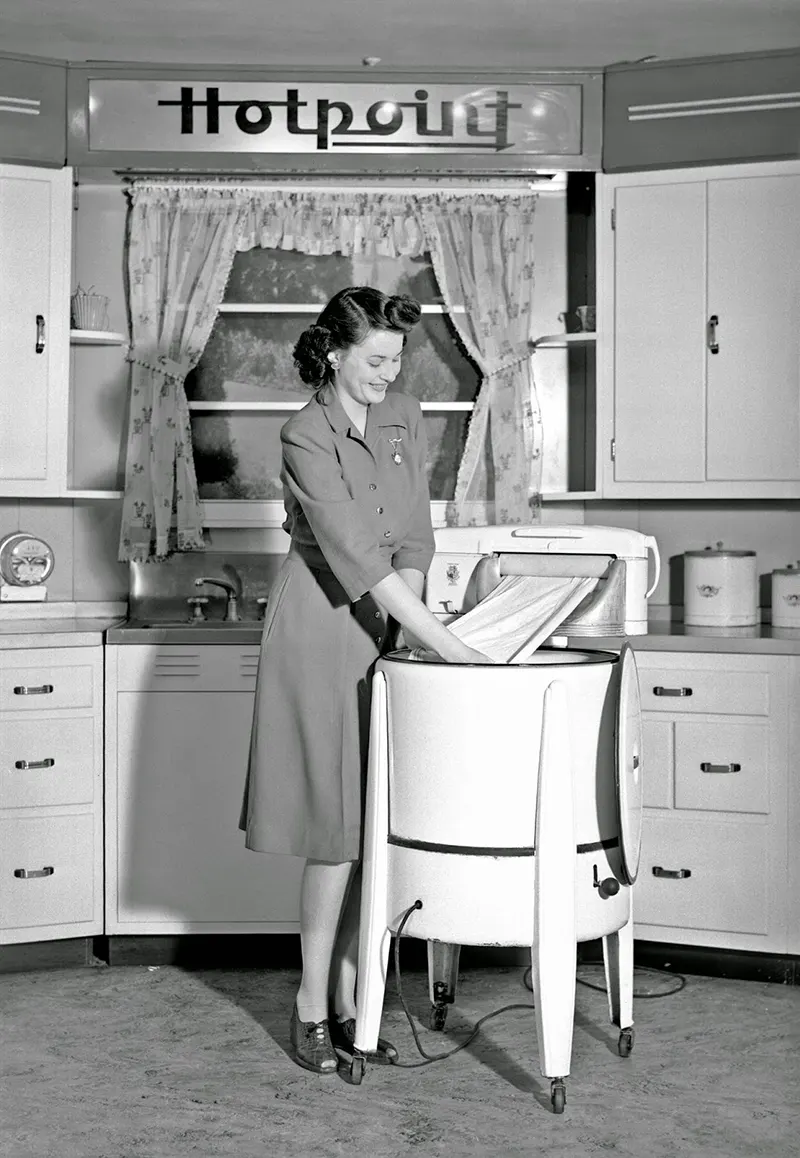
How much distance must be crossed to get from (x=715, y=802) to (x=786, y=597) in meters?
0.71

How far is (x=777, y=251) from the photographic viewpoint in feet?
12.7

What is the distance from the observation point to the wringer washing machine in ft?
8.10

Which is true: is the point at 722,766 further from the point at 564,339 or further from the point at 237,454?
the point at 237,454

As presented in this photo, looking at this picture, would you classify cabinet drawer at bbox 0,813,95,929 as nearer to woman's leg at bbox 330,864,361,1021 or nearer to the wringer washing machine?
woman's leg at bbox 330,864,361,1021

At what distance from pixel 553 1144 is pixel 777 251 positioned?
260 centimetres

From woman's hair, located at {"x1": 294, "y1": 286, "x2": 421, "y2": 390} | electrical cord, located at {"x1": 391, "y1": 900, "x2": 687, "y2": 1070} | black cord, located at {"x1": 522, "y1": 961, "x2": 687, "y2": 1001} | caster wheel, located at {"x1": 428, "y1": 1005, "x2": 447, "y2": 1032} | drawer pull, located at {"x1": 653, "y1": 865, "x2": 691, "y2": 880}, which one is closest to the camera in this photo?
electrical cord, located at {"x1": 391, "y1": 900, "x2": 687, "y2": 1070}

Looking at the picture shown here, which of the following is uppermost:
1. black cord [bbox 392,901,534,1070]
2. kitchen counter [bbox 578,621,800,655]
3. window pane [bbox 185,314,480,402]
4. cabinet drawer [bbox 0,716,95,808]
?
window pane [bbox 185,314,480,402]

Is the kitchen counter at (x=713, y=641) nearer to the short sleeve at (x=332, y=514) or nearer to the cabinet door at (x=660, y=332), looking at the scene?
the cabinet door at (x=660, y=332)

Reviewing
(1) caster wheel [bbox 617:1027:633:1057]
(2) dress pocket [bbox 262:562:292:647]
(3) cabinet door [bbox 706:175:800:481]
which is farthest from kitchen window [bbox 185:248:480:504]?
(1) caster wheel [bbox 617:1027:633:1057]

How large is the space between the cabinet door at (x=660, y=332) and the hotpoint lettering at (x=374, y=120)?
46 cm

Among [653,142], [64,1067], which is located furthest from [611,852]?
[653,142]

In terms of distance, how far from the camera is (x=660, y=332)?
3.97 metres

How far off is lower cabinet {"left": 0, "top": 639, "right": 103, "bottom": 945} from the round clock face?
23.3 inches

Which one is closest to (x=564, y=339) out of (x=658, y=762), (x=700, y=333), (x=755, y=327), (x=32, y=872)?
(x=700, y=333)
